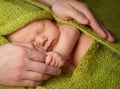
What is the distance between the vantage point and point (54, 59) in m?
1.03

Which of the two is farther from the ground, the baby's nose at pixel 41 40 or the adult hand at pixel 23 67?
the baby's nose at pixel 41 40

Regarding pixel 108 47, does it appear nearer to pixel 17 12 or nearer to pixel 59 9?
pixel 59 9

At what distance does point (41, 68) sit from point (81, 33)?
233 mm

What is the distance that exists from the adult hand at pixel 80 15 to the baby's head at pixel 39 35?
2.6 inches

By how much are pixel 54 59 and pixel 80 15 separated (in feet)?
0.61

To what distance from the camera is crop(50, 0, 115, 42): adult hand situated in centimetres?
107

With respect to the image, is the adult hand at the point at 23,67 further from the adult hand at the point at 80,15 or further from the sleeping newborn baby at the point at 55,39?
the adult hand at the point at 80,15

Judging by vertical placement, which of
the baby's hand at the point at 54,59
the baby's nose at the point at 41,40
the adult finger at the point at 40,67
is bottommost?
the adult finger at the point at 40,67

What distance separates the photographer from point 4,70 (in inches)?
40.8

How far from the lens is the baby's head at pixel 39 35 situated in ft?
3.55

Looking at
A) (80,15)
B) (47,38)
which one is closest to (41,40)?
(47,38)

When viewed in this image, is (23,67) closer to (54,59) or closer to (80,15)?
(54,59)

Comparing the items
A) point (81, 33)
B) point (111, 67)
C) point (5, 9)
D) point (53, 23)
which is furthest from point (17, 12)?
point (111, 67)

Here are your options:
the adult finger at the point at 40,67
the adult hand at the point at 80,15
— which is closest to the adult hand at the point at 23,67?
the adult finger at the point at 40,67
